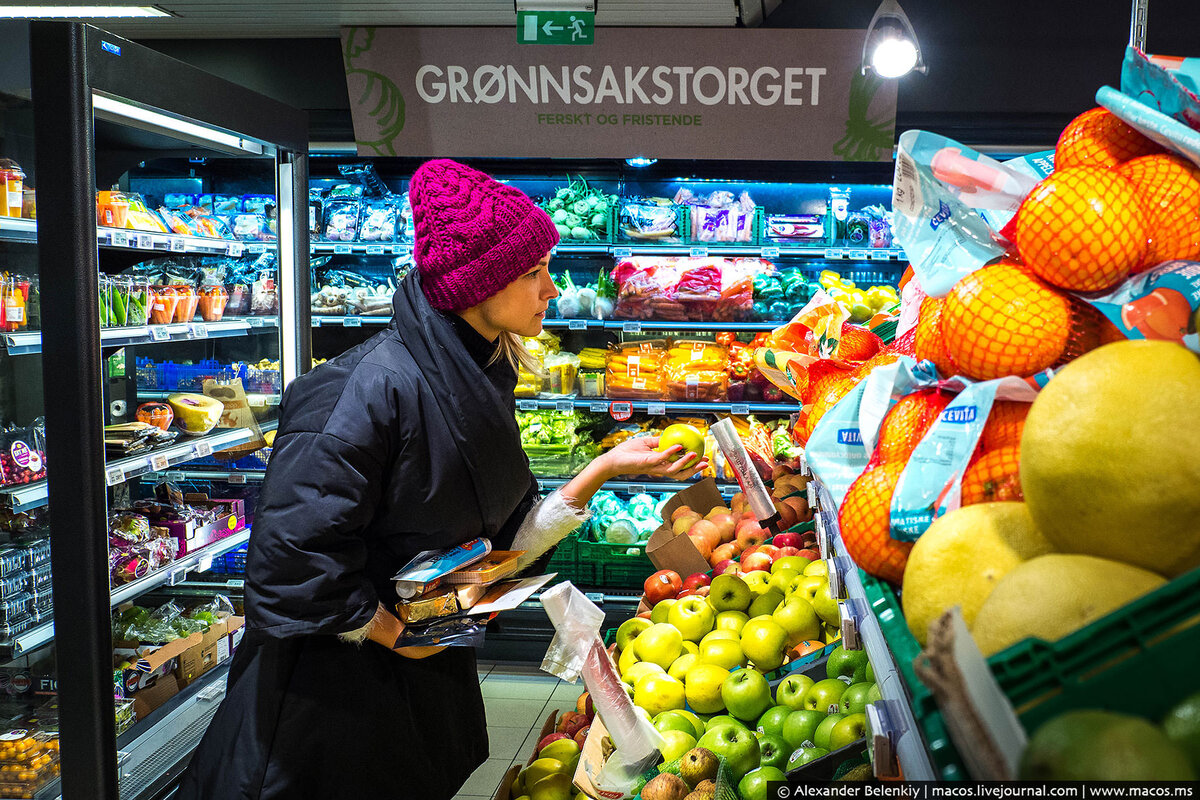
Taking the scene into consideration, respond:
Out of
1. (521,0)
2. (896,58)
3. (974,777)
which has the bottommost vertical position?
(974,777)

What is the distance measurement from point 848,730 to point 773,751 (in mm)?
239

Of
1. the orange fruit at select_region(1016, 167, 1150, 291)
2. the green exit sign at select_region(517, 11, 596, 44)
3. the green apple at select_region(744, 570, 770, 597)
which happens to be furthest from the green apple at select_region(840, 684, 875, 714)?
the green exit sign at select_region(517, 11, 596, 44)

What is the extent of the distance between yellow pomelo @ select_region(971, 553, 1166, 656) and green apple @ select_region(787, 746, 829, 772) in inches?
40.8

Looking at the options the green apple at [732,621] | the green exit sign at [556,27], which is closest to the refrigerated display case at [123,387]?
the green exit sign at [556,27]

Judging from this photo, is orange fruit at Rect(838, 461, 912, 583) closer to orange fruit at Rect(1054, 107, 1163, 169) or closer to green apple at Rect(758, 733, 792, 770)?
orange fruit at Rect(1054, 107, 1163, 169)

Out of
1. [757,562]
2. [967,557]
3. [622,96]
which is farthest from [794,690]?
[622,96]

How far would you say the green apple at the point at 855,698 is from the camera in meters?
1.57

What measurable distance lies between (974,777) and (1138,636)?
13 centimetres

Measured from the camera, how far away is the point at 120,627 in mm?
2936

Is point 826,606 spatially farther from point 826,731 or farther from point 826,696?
point 826,731

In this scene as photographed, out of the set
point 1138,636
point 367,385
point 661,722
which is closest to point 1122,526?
point 1138,636

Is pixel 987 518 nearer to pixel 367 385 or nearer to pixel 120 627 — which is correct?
pixel 367 385

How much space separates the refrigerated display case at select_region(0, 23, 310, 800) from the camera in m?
2.17

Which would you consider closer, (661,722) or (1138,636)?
(1138,636)
